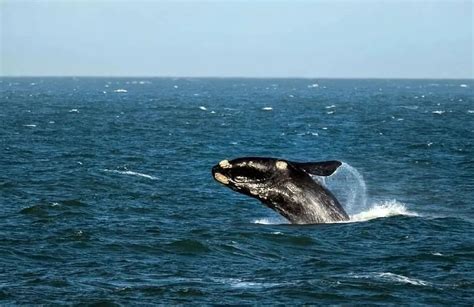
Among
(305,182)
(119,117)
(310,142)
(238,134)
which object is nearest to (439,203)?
(305,182)

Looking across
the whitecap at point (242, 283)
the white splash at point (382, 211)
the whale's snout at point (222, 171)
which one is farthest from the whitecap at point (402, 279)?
the white splash at point (382, 211)

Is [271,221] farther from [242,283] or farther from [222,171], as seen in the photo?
[242,283]

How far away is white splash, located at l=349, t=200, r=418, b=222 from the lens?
35.0 metres

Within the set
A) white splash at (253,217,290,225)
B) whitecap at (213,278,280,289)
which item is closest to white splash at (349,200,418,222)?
white splash at (253,217,290,225)

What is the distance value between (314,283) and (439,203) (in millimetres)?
17200

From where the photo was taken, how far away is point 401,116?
381 feet

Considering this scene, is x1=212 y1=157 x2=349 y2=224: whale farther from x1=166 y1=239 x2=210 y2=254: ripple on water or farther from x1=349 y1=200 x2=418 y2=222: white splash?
x1=349 y1=200 x2=418 y2=222: white splash

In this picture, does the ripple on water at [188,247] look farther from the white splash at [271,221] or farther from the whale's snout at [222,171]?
the white splash at [271,221]

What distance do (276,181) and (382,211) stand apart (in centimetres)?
1110

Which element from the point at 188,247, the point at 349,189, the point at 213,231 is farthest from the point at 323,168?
the point at 349,189

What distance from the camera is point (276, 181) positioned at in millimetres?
27000

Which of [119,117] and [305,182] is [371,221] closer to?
[305,182]

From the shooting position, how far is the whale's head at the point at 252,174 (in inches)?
1035

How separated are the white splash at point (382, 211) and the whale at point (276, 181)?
577 centimetres
